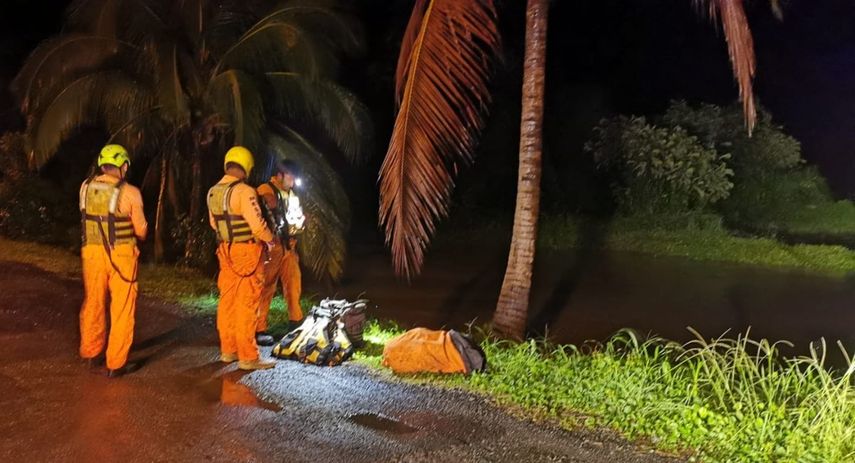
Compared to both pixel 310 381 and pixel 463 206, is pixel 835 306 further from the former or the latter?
pixel 463 206

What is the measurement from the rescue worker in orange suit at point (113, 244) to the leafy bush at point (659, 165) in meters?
16.0

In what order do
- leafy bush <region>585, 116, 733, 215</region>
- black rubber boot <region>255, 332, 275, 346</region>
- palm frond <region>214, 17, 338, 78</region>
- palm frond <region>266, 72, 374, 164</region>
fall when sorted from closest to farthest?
black rubber boot <region>255, 332, 275, 346</region> < palm frond <region>214, 17, 338, 78</region> < palm frond <region>266, 72, 374, 164</region> < leafy bush <region>585, 116, 733, 215</region>

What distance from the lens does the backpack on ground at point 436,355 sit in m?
6.61

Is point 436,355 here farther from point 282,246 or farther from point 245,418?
point 282,246

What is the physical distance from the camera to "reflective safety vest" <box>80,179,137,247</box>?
20.5ft

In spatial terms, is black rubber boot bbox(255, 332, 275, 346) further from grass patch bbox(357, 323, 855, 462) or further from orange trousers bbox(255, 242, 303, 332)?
grass patch bbox(357, 323, 855, 462)

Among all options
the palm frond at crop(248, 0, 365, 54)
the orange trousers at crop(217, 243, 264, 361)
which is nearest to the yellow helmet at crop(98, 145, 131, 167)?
A: the orange trousers at crop(217, 243, 264, 361)

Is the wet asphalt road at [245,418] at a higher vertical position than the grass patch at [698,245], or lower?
lower

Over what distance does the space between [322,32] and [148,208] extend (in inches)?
231

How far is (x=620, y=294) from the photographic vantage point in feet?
45.5

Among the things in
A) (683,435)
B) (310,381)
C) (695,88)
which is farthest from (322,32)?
(695,88)

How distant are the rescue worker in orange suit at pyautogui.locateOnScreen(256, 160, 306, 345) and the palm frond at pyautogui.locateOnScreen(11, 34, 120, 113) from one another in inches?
191

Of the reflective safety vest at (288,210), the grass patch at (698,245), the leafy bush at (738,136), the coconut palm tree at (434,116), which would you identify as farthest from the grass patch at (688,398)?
the leafy bush at (738,136)

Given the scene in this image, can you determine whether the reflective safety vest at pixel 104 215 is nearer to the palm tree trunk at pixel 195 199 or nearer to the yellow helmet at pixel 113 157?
the yellow helmet at pixel 113 157
